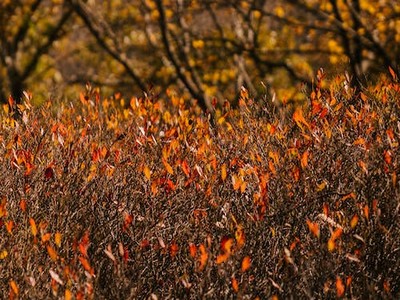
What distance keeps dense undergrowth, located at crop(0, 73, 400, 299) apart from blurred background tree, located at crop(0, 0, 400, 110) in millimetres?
5635

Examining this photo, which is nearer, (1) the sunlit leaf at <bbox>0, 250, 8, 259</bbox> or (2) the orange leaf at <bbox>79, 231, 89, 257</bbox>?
(2) the orange leaf at <bbox>79, 231, 89, 257</bbox>

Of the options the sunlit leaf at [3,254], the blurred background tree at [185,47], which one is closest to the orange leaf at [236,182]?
the sunlit leaf at [3,254]

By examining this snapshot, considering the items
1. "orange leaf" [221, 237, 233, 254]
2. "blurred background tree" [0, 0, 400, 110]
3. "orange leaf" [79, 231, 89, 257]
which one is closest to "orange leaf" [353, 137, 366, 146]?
"orange leaf" [221, 237, 233, 254]

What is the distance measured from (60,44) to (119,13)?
6.73 feet

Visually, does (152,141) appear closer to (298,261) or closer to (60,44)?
(298,261)

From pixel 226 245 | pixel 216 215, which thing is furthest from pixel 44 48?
pixel 226 245

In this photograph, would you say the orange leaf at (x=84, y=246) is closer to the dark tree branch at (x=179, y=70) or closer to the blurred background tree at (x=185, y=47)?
the dark tree branch at (x=179, y=70)

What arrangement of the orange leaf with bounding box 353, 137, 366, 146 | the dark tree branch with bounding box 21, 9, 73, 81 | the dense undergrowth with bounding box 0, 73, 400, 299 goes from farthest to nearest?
the dark tree branch with bounding box 21, 9, 73, 81 < the orange leaf with bounding box 353, 137, 366, 146 < the dense undergrowth with bounding box 0, 73, 400, 299

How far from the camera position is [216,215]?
14.9ft

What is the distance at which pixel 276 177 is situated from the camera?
468 cm

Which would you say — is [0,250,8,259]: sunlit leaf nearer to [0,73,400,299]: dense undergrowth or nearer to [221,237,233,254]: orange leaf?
[0,73,400,299]: dense undergrowth

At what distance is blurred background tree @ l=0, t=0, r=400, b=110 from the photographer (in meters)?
12.0

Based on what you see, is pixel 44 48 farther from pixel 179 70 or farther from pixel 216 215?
pixel 216 215

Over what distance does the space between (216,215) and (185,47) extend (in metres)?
7.82
